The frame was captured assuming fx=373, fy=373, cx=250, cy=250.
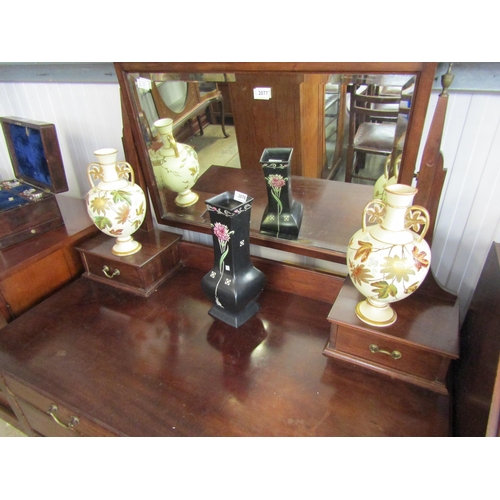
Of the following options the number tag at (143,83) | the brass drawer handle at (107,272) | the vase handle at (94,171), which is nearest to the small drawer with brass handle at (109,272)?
the brass drawer handle at (107,272)

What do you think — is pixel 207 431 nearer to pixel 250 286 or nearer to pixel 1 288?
pixel 250 286

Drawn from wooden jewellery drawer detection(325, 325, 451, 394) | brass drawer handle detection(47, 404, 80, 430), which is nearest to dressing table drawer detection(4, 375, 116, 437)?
brass drawer handle detection(47, 404, 80, 430)

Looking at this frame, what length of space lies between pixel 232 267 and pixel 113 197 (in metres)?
0.33

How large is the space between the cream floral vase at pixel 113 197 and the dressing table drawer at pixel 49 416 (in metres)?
0.40

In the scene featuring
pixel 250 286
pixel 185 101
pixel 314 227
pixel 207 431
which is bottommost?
pixel 207 431

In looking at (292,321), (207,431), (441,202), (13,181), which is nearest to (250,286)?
(292,321)

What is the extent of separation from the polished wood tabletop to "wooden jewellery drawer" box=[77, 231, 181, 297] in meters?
0.04

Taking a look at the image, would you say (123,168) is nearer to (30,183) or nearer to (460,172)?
(30,183)

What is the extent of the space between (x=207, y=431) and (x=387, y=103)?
2.18 ft

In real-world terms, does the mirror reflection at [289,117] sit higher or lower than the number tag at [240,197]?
higher

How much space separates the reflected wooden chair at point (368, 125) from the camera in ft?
2.26

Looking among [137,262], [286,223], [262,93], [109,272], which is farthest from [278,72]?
[109,272]

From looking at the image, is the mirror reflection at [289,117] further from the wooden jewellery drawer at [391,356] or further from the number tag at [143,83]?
the wooden jewellery drawer at [391,356]

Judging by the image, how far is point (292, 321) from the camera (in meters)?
0.86
